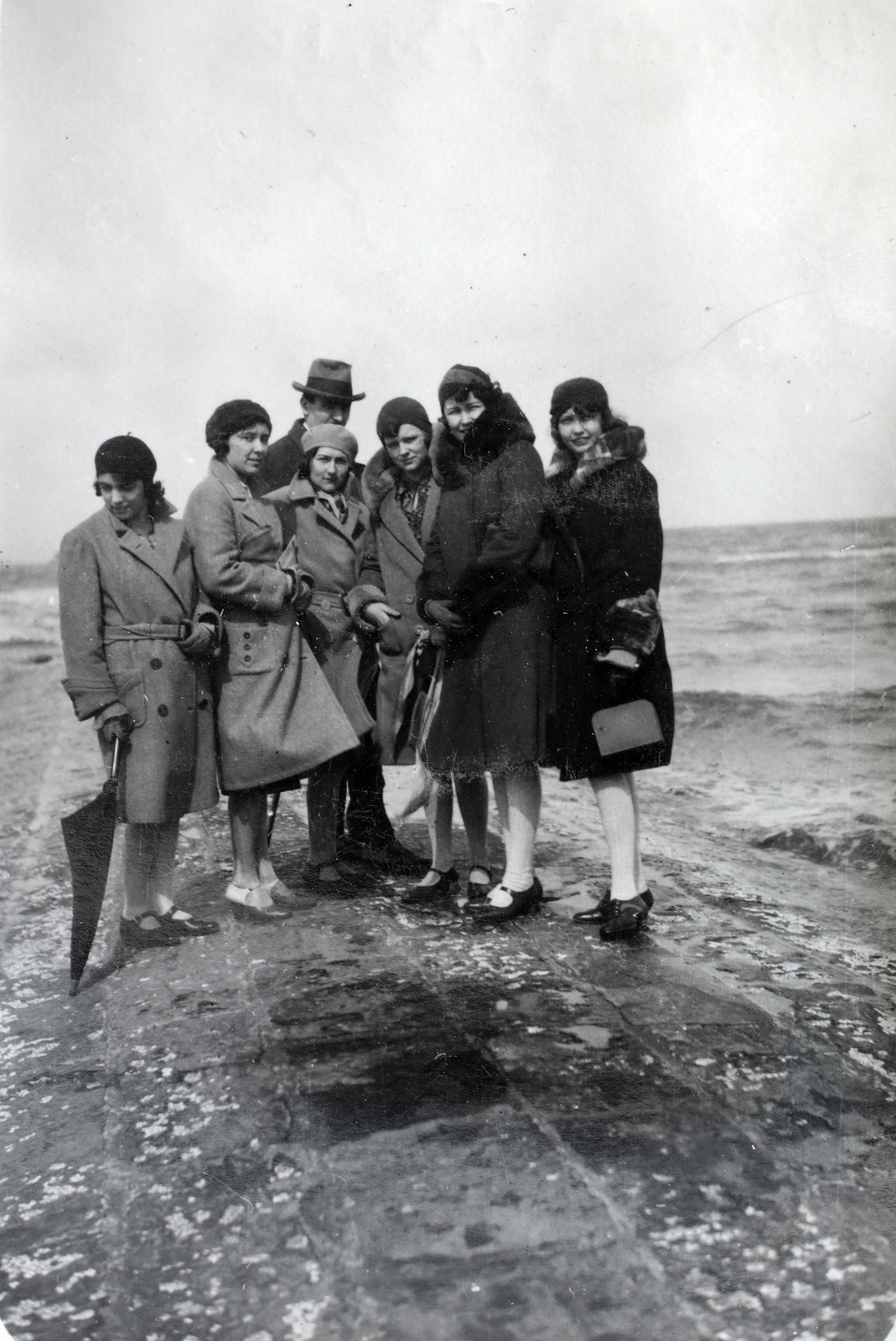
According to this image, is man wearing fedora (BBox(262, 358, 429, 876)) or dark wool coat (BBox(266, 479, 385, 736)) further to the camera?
dark wool coat (BBox(266, 479, 385, 736))

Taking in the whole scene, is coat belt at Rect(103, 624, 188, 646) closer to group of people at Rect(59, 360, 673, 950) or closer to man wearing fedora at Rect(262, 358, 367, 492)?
group of people at Rect(59, 360, 673, 950)

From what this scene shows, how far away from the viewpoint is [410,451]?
3.43m

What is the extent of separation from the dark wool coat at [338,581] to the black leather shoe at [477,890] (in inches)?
24.9

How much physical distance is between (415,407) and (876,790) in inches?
69.7

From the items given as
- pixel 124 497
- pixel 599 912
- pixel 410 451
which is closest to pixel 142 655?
pixel 124 497

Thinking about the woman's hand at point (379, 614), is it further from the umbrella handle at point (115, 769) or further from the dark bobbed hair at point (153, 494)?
the umbrella handle at point (115, 769)

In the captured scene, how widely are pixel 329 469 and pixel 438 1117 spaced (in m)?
1.98

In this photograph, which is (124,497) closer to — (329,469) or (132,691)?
(132,691)

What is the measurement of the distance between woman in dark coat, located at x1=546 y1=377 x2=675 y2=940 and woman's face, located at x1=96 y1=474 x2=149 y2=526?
118cm

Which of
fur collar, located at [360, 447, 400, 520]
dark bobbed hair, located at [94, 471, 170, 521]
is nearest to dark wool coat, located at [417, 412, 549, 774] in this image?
fur collar, located at [360, 447, 400, 520]

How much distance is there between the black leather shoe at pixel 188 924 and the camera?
3.16 m

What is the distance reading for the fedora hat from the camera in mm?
2936

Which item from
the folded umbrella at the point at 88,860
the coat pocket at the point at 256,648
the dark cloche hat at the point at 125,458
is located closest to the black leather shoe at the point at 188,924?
the folded umbrella at the point at 88,860

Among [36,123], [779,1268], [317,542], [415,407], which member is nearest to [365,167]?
[415,407]
